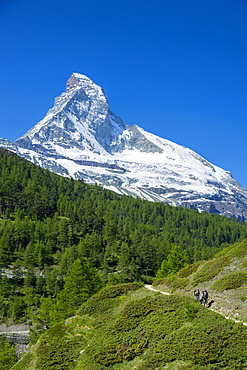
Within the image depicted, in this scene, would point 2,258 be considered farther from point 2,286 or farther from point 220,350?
point 220,350

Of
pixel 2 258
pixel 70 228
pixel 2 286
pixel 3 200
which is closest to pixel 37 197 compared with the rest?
pixel 3 200

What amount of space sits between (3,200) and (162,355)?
14246 centimetres

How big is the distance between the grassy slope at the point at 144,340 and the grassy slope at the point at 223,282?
2.51 meters

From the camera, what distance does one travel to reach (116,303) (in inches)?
1344

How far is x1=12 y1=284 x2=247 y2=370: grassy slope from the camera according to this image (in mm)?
19422

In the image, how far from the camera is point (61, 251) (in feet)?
399

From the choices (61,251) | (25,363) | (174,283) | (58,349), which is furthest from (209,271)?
(61,251)

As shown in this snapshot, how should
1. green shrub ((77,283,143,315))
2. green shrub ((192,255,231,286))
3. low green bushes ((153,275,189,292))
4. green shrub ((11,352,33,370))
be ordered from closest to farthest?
green shrub ((11,352,33,370))
green shrub ((77,283,143,315))
green shrub ((192,255,231,286))
low green bushes ((153,275,189,292))

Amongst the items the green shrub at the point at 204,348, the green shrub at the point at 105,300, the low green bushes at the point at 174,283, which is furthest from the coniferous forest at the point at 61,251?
the green shrub at the point at 204,348

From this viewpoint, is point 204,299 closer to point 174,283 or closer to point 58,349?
point 174,283

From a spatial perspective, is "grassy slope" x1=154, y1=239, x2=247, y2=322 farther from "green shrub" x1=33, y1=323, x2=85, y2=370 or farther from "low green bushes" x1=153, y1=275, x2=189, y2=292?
"green shrub" x1=33, y1=323, x2=85, y2=370

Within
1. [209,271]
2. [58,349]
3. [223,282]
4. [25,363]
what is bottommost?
[25,363]

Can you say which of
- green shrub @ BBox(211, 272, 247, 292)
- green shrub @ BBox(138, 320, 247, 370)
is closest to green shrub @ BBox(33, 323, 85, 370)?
green shrub @ BBox(138, 320, 247, 370)

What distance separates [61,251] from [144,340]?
102956 mm
